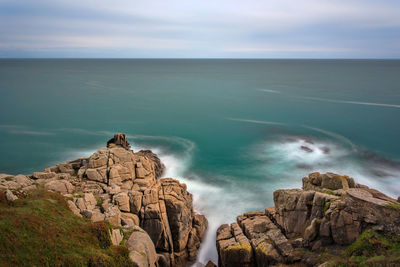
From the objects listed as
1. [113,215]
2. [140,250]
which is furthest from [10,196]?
[140,250]

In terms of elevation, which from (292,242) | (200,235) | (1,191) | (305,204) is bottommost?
(200,235)

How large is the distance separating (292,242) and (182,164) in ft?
80.9

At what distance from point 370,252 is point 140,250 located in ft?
45.6

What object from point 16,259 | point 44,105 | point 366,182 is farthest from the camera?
point 44,105

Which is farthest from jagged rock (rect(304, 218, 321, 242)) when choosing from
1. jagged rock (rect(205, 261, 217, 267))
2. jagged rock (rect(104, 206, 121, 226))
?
jagged rock (rect(104, 206, 121, 226))

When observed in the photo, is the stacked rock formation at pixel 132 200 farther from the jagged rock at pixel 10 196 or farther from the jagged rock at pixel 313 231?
the jagged rock at pixel 313 231

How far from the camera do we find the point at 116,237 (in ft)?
57.2

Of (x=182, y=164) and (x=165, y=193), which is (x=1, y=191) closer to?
(x=165, y=193)

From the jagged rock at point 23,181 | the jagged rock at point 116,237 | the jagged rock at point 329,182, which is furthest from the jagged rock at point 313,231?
the jagged rock at point 23,181

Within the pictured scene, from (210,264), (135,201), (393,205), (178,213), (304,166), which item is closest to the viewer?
(393,205)

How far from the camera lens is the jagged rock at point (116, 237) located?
17031 millimetres

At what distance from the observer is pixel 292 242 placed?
19953 millimetres

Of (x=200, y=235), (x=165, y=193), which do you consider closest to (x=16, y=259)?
(x=165, y=193)

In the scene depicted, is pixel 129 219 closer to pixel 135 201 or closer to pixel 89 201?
pixel 135 201
